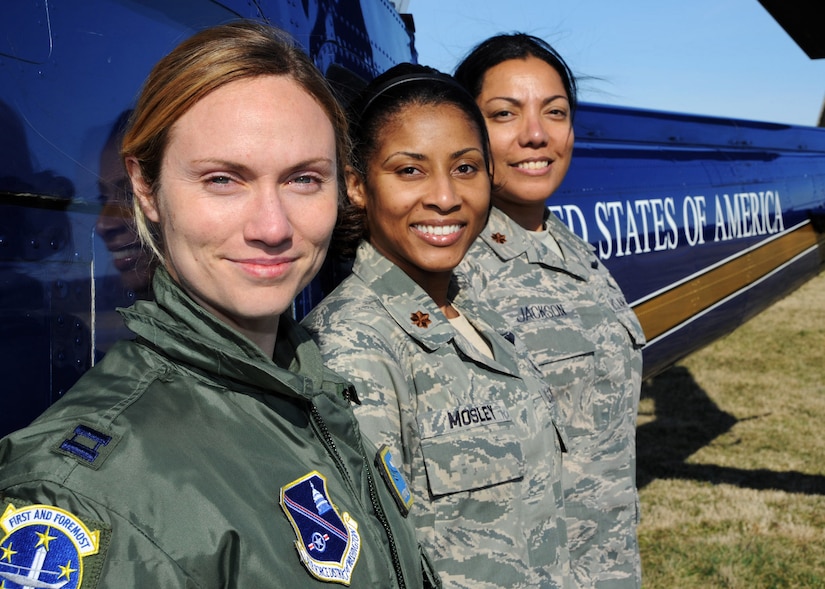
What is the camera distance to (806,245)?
5.48m

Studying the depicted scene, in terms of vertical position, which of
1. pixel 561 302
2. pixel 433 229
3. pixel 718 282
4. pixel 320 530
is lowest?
pixel 320 530

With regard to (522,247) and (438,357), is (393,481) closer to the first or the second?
(438,357)

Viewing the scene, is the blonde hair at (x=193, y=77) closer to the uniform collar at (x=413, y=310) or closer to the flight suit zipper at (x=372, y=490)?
the flight suit zipper at (x=372, y=490)

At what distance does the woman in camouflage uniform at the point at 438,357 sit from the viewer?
151cm

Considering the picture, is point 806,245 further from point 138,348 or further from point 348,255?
point 138,348

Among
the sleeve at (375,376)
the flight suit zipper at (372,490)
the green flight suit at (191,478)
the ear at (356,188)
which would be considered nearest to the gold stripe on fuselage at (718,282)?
the ear at (356,188)

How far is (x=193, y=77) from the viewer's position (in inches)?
40.4

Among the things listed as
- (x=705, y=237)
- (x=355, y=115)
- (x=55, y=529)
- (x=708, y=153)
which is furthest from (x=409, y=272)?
(x=708, y=153)

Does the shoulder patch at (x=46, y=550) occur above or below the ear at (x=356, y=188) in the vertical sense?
below

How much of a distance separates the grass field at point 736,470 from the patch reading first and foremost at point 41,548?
3.58 m

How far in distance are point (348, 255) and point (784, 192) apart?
427cm

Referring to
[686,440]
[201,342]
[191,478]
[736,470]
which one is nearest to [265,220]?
[201,342]

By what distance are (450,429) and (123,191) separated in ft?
2.57

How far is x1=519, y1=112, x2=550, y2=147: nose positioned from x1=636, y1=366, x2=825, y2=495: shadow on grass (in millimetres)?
3506
